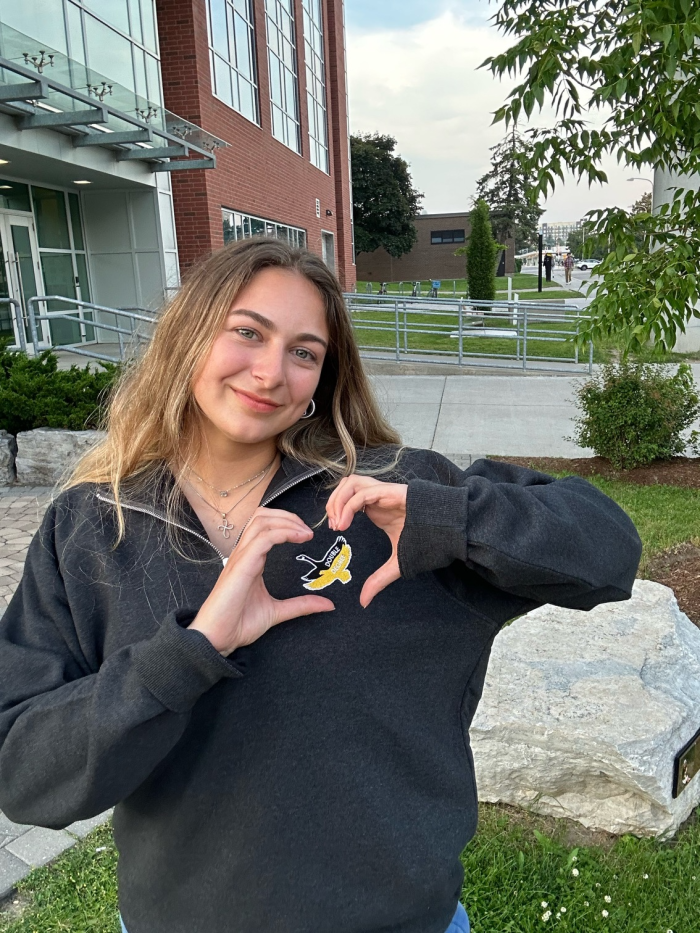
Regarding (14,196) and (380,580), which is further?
(14,196)

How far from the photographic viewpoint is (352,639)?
1.28 metres

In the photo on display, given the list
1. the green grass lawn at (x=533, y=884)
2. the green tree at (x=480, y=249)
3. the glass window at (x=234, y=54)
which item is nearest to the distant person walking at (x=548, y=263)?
the green tree at (x=480, y=249)

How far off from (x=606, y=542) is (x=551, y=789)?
1797mm

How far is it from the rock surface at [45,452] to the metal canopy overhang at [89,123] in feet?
15.4

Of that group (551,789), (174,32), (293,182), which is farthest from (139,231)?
(551,789)

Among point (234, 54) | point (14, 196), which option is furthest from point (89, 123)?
point (234, 54)

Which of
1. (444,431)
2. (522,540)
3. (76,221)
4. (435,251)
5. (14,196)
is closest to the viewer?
(522,540)

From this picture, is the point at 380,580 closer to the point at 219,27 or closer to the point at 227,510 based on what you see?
the point at 227,510

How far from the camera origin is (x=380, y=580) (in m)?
1.25

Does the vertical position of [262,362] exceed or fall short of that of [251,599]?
it exceeds it

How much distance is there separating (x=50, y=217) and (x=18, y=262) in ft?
4.52

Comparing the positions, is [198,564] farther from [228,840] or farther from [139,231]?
[139,231]

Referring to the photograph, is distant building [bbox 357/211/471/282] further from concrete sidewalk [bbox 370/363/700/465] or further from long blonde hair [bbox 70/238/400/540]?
long blonde hair [bbox 70/238/400/540]

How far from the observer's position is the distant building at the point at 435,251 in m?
63.2
